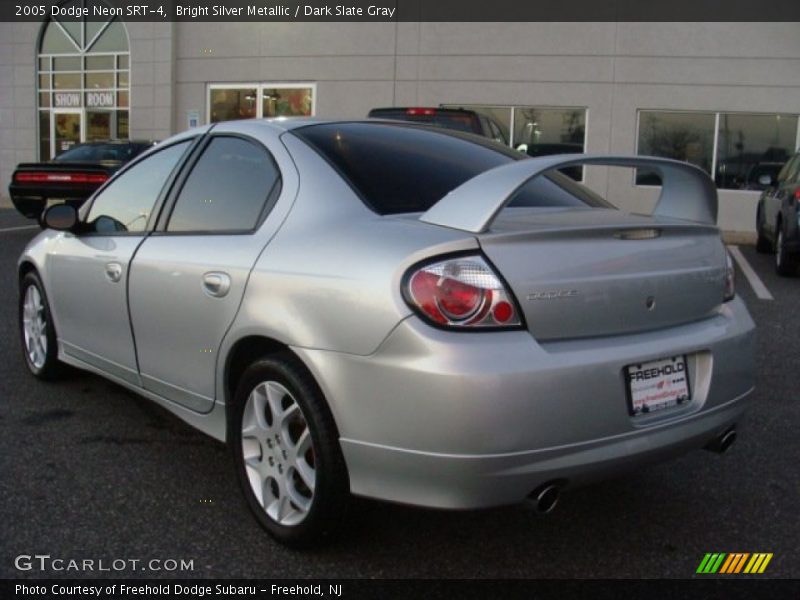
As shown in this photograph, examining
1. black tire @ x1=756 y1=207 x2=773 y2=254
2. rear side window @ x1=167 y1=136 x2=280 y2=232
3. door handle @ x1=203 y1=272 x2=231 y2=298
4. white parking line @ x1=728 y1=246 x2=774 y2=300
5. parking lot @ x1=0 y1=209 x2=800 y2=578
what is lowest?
parking lot @ x1=0 y1=209 x2=800 y2=578

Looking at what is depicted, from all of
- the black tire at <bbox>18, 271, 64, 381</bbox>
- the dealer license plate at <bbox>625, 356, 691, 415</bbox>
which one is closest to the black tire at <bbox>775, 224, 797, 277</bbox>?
the dealer license plate at <bbox>625, 356, 691, 415</bbox>

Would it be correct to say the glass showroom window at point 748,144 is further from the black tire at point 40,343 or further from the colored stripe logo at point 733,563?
the colored stripe logo at point 733,563

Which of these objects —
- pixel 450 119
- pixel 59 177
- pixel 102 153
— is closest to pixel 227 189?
pixel 450 119

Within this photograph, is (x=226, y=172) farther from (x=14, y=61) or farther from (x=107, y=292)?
(x=14, y=61)

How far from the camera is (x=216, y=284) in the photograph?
3127mm

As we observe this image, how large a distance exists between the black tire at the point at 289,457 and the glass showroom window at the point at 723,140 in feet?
55.6

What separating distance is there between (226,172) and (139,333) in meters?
0.80

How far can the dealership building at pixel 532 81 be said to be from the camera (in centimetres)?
1831

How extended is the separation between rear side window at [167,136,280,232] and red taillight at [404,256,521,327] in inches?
36.4

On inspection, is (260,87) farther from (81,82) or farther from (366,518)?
(366,518)

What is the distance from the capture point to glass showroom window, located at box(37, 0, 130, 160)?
76.5ft

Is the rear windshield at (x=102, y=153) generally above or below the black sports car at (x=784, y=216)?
above

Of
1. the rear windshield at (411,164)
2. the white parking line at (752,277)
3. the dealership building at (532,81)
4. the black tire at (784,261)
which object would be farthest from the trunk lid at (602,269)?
the dealership building at (532,81)

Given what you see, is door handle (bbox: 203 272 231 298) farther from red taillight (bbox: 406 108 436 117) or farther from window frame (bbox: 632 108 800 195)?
window frame (bbox: 632 108 800 195)
